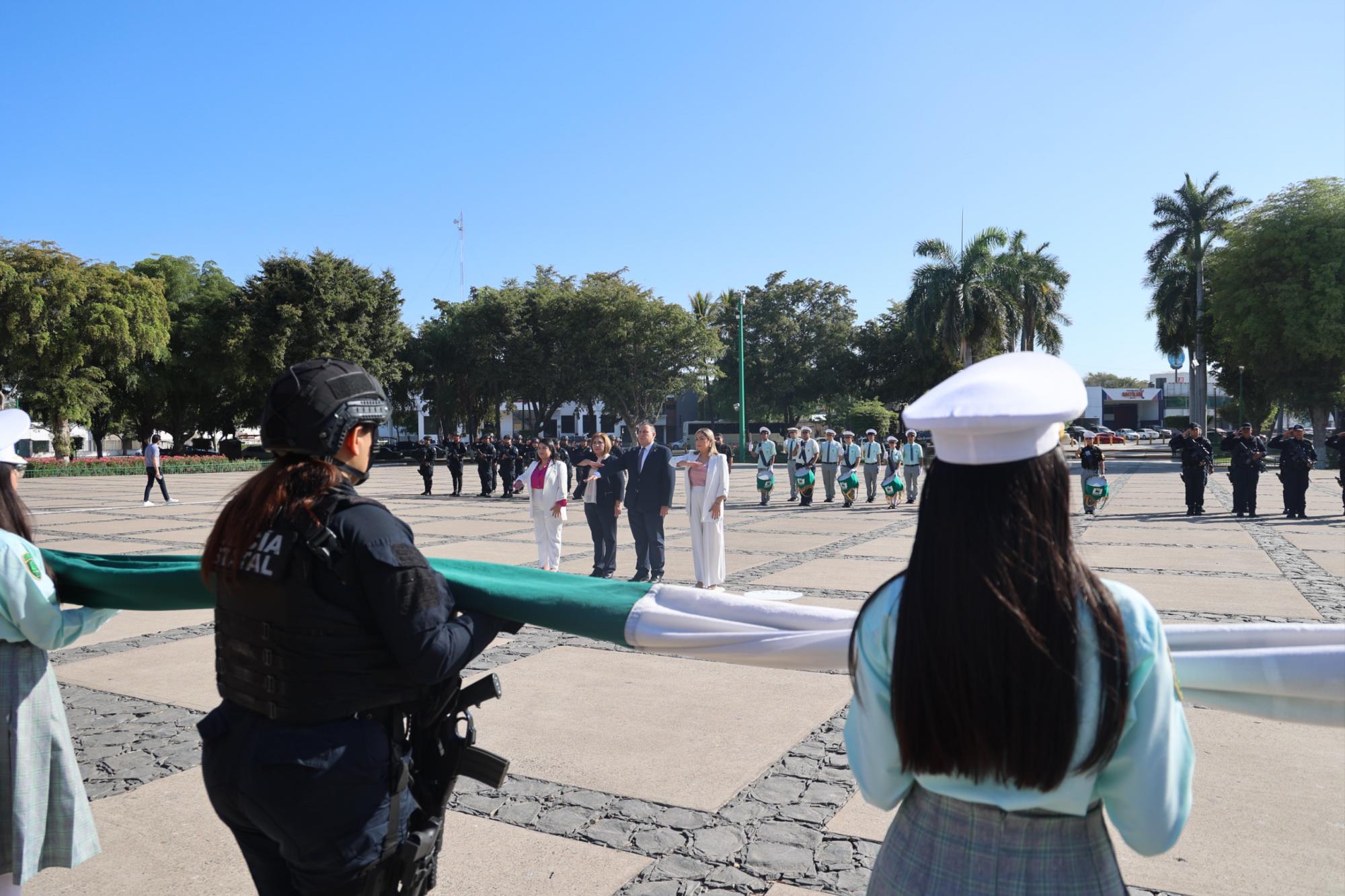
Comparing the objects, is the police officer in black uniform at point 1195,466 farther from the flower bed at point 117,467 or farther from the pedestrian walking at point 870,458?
the flower bed at point 117,467

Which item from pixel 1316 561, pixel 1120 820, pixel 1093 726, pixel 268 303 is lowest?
pixel 1316 561

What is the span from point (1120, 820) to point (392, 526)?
57.8 inches

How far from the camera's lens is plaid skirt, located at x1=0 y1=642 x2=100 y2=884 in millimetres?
2506

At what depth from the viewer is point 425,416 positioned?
75688mm

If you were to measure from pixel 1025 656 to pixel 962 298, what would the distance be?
41.1 m

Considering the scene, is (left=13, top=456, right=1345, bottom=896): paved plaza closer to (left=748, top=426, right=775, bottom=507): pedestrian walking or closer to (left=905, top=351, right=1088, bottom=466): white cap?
(left=905, top=351, right=1088, bottom=466): white cap

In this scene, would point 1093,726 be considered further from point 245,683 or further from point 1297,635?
point 245,683

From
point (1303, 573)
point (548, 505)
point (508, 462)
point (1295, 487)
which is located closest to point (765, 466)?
point (508, 462)

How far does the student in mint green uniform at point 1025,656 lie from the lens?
1.36 metres

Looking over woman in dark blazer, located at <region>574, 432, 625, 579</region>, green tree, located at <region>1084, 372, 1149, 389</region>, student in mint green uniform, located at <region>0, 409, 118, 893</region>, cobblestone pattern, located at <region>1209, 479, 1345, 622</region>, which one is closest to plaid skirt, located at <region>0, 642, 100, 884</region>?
student in mint green uniform, located at <region>0, 409, 118, 893</region>

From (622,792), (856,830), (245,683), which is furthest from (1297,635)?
(622,792)

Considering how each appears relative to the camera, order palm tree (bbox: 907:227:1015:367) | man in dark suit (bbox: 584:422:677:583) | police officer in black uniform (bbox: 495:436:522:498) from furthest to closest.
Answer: palm tree (bbox: 907:227:1015:367) → police officer in black uniform (bbox: 495:436:522:498) → man in dark suit (bbox: 584:422:677:583)

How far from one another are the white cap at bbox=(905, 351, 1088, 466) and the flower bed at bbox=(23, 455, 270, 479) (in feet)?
112

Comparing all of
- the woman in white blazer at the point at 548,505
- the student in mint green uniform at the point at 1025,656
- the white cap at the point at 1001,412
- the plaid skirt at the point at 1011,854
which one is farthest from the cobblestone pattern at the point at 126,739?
the woman in white blazer at the point at 548,505
